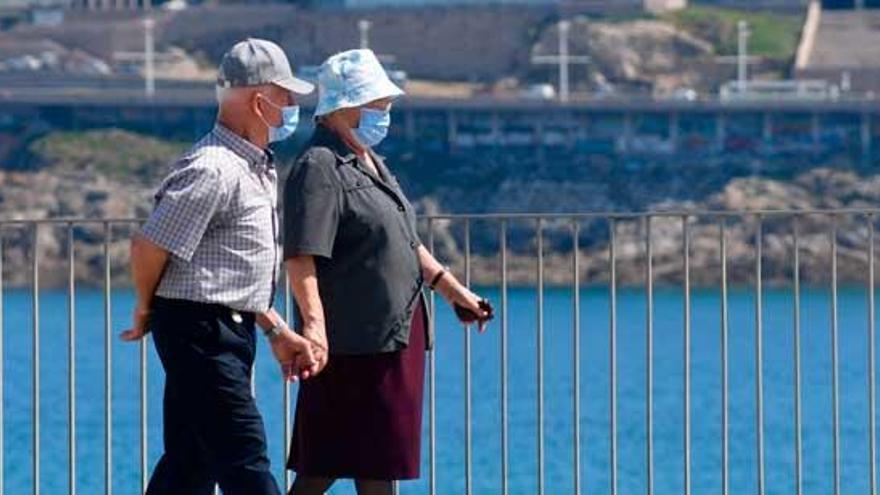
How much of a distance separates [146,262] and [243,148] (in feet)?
1.21

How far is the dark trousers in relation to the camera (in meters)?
7.70

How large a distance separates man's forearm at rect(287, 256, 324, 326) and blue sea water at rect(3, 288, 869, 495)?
2.59 metres

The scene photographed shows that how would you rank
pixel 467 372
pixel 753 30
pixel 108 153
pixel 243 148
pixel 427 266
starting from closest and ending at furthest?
pixel 243 148
pixel 427 266
pixel 467 372
pixel 108 153
pixel 753 30

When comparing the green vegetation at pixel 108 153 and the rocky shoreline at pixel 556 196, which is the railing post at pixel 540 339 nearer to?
the rocky shoreline at pixel 556 196

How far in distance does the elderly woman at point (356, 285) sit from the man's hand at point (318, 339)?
2 centimetres

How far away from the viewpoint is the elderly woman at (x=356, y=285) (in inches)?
315

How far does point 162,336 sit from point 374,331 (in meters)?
0.62

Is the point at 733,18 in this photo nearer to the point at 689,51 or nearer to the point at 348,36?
the point at 689,51

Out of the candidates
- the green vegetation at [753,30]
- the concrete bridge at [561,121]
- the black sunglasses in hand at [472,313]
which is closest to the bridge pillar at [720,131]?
the concrete bridge at [561,121]

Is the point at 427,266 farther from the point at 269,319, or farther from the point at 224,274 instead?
the point at 224,274

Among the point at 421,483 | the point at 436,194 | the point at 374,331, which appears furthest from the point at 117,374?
the point at 436,194

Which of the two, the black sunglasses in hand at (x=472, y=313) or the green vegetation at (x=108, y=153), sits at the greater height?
the black sunglasses in hand at (x=472, y=313)

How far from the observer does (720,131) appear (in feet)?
304

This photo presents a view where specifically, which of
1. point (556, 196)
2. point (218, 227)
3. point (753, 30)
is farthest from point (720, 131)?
point (218, 227)
